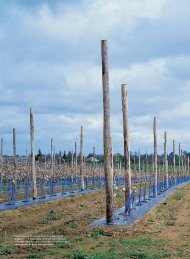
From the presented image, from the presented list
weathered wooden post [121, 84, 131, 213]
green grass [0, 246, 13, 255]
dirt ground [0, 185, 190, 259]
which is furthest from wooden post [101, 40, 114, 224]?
green grass [0, 246, 13, 255]

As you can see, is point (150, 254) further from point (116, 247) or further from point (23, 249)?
point (23, 249)

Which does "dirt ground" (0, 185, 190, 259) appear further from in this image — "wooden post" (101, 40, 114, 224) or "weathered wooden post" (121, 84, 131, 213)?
"weathered wooden post" (121, 84, 131, 213)

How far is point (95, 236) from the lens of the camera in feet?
43.8

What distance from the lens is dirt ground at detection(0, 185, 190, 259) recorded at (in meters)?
11.1

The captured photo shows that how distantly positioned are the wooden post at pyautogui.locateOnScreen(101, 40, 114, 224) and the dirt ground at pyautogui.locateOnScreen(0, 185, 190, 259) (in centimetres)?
92

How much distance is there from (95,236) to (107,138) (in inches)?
142

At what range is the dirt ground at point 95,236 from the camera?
437 inches

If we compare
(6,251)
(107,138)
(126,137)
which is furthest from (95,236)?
(126,137)

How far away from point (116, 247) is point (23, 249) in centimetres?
222

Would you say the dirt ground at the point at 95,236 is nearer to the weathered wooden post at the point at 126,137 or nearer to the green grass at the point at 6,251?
the green grass at the point at 6,251

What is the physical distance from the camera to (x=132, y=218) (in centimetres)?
1723

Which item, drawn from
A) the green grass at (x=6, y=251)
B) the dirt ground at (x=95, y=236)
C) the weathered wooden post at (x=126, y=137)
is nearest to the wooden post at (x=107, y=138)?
the dirt ground at (x=95, y=236)

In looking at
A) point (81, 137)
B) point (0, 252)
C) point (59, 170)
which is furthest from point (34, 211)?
point (59, 170)

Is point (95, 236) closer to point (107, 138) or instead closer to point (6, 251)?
point (6, 251)
